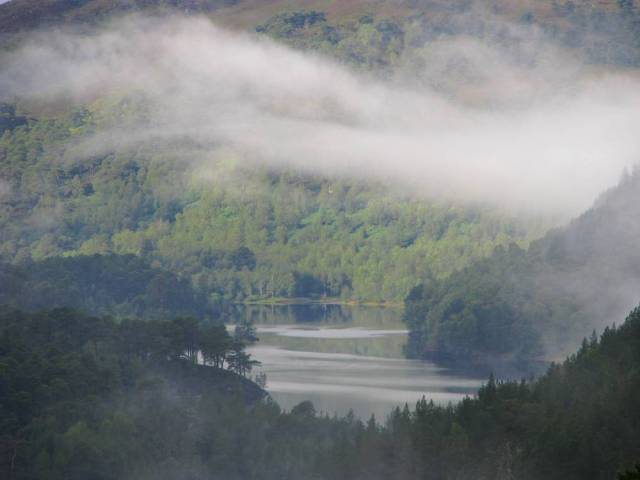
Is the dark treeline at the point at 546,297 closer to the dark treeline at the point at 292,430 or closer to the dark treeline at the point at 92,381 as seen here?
the dark treeline at the point at 92,381

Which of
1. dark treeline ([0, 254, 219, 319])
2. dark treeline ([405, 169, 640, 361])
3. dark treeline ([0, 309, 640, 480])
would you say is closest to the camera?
dark treeline ([0, 309, 640, 480])

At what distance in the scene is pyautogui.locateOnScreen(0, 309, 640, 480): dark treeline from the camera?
62375 millimetres

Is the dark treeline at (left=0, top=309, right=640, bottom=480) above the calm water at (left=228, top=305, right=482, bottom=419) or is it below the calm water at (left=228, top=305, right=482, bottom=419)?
below

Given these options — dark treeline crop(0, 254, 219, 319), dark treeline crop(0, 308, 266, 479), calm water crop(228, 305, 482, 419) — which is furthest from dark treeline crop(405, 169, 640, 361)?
dark treeline crop(0, 308, 266, 479)

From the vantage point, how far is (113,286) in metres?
163

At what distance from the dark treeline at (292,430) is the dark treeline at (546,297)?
1966 inches

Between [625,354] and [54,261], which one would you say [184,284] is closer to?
[54,261]

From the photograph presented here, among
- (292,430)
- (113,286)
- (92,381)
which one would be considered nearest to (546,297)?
(113,286)

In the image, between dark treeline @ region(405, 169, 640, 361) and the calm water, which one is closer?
the calm water

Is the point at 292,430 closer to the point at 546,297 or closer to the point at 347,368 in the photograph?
the point at 347,368

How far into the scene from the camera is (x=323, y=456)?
66.1 m

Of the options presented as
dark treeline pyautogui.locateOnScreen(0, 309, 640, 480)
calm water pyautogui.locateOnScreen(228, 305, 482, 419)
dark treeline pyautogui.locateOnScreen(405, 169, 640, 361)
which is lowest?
dark treeline pyautogui.locateOnScreen(0, 309, 640, 480)

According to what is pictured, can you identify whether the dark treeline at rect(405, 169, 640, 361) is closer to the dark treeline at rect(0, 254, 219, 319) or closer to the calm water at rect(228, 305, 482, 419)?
the calm water at rect(228, 305, 482, 419)

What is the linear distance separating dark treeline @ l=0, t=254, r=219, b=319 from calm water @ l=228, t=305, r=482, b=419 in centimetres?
904
